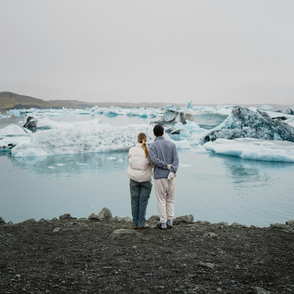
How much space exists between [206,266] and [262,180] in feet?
19.7

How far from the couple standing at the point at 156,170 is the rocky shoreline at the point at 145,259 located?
380 millimetres

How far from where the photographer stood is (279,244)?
117 inches

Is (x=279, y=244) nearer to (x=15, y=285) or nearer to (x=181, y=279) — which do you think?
(x=181, y=279)

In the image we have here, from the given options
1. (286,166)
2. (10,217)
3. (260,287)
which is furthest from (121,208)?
(286,166)

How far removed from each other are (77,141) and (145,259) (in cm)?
985

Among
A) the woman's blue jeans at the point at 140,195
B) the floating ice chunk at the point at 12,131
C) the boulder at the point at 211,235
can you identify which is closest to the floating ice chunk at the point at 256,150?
the boulder at the point at 211,235

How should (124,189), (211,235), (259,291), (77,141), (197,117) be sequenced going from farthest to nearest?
1. (197,117)
2. (77,141)
3. (124,189)
4. (211,235)
5. (259,291)

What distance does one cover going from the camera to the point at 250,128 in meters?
14.6

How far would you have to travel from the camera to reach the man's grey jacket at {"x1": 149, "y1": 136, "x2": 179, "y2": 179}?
3223mm

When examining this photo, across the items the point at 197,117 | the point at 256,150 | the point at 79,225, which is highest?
the point at 197,117

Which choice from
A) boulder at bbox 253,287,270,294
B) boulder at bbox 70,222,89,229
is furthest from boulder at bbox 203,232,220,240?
boulder at bbox 70,222,89,229

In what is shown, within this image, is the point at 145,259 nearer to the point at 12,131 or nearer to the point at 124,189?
the point at 124,189

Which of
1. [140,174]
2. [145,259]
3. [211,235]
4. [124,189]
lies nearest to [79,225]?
[140,174]

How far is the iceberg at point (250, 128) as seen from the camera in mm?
14352
